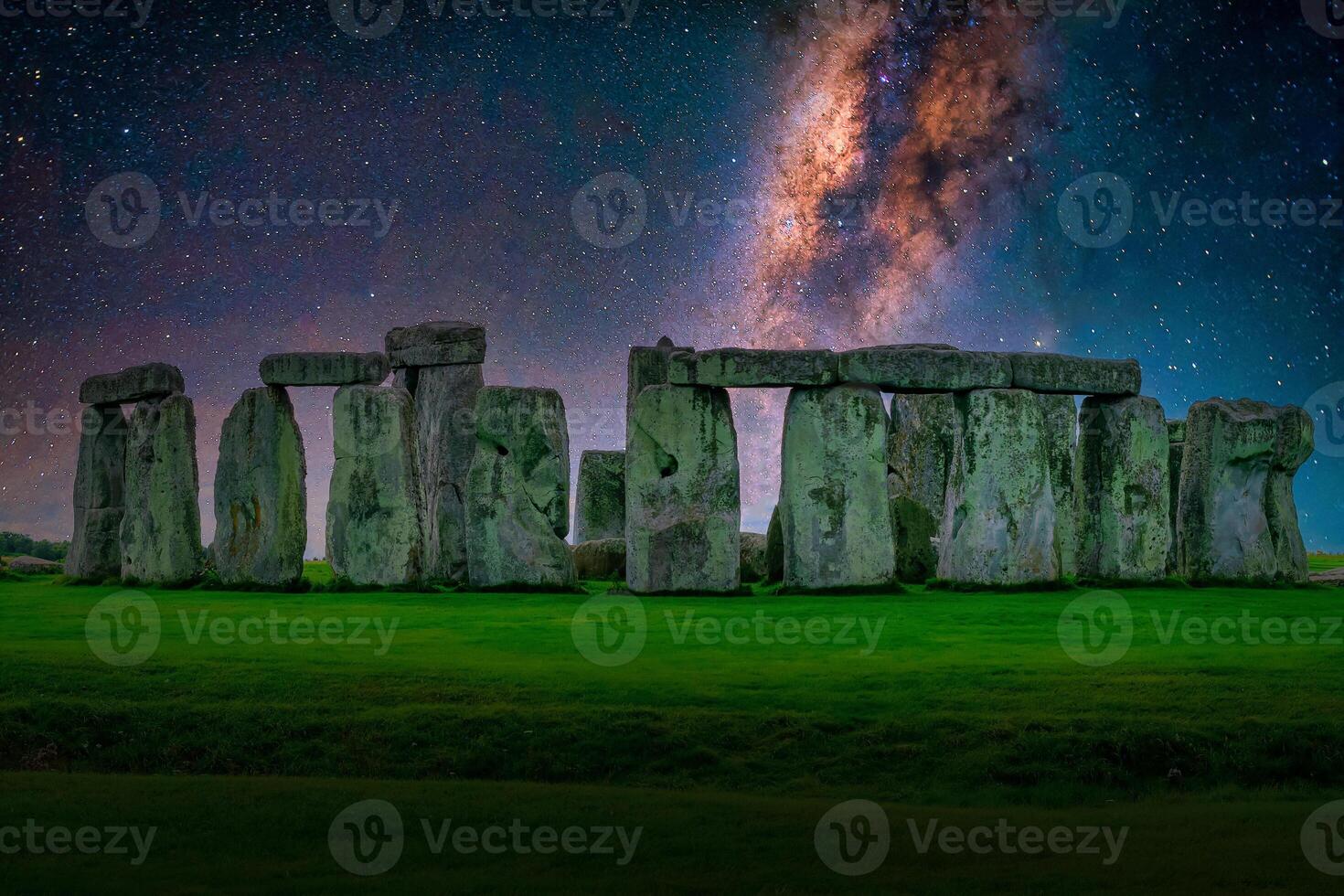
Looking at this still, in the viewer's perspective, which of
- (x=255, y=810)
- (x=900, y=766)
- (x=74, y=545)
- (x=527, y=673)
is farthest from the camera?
(x=74, y=545)

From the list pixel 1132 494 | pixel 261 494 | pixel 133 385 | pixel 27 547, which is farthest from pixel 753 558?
pixel 27 547

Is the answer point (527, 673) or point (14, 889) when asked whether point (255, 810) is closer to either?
point (14, 889)

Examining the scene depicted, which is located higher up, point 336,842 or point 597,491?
point 597,491

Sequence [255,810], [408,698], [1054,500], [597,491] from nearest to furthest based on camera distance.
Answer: [255,810] → [408,698] → [1054,500] → [597,491]

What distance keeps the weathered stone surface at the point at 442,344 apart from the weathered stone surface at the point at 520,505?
12.0ft

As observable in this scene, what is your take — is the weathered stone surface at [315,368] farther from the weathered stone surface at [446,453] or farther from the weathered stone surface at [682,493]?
the weathered stone surface at [682,493]

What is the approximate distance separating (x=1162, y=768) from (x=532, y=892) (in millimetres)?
5178

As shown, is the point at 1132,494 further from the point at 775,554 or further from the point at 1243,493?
the point at 775,554

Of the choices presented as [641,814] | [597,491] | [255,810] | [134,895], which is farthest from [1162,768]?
[597,491]

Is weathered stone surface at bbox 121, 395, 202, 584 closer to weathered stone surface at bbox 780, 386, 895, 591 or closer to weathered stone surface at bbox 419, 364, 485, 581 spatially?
weathered stone surface at bbox 419, 364, 485, 581

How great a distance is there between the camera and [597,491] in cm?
2606

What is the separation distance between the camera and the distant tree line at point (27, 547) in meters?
35.3

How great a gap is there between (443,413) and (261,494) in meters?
3.71

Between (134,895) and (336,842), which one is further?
(336,842)
